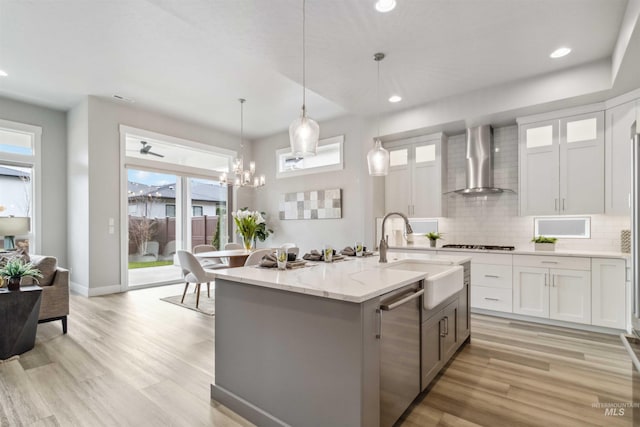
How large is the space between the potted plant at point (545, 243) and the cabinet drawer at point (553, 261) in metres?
0.24

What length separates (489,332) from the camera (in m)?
3.51

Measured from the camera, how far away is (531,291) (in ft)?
12.6

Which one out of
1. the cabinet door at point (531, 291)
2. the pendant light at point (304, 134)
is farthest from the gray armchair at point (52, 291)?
the cabinet door at point (531, 291)

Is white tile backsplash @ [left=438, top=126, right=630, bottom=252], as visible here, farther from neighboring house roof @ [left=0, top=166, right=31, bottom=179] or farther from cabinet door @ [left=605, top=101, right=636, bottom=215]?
neighboring house roof @ [left=0, top=166, right=31, bottom=179]

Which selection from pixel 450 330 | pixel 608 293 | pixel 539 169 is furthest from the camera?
pixel 539 169

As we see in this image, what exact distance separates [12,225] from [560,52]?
7.34m

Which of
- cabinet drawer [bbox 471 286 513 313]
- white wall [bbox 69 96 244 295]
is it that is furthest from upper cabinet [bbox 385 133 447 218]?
white wall [bbox 69 96 244 295]

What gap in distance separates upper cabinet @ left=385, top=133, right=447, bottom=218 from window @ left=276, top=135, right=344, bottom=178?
1132 millimetres

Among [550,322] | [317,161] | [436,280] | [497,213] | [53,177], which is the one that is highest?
[317,161]

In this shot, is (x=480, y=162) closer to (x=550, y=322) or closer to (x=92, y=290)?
(x=550, y=322)

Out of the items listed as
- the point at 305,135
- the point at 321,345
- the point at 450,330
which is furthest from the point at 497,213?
the point at 321,345

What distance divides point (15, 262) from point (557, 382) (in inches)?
191

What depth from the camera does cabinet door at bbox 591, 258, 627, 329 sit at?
334 centimetres

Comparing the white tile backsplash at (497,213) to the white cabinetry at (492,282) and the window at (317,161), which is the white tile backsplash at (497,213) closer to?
the white cabinetry at (492,282)
